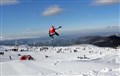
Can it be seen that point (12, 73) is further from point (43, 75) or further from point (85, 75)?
point (85, 75)

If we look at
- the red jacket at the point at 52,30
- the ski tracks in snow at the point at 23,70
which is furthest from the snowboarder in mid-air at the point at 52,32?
the ski tracks in snow at the point at 23,70

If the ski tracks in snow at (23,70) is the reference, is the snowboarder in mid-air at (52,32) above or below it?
above

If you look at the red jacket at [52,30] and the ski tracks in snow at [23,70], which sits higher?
the red jacket at [52,30]

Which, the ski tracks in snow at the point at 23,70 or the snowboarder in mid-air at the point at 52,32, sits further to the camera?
the ski tracks in snow at the point at 23,70

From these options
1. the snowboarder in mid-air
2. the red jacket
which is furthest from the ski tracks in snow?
the red jacket

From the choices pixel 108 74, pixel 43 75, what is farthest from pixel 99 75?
pixel 43 75

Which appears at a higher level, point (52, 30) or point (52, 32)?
point (52, 30)

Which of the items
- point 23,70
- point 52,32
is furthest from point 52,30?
point 23,70

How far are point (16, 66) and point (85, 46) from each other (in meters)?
55.3

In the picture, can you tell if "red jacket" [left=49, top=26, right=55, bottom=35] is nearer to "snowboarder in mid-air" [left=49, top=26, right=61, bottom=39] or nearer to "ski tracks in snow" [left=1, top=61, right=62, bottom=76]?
"snowboarder in mid-air" [left=49, top=26, right=61, bottom=39]

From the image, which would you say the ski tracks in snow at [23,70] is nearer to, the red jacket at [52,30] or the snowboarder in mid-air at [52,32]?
the snowboarder in mid-air at [52,32]

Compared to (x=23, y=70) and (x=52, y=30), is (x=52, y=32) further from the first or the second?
(x=23, y=70)

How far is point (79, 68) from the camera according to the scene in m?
20.2

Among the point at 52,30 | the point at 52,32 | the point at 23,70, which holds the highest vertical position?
the point at 52,30
